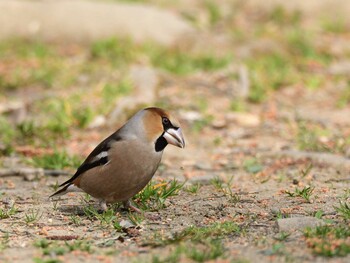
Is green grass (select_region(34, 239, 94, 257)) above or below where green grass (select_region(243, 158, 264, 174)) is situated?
above

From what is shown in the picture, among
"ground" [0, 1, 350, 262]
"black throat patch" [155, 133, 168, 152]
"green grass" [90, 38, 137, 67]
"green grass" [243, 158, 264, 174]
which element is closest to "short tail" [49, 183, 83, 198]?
"ground" [0, 1, 350, 262]

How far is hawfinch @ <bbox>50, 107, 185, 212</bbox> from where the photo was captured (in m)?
5.52

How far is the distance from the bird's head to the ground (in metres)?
0.55

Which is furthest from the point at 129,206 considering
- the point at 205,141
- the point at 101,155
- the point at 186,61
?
the point at 186,61

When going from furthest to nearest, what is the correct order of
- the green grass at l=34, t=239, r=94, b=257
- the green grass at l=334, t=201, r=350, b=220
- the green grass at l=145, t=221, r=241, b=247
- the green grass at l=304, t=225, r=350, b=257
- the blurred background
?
the blurred background, the green grass at l=334, t=201, r=350, b=220, the green grass at l=145, t=221, r=241, b=247, the green grass at l=34, t=239, r=94, b=257, the green grass at l=304, t=225, r=350, b=257

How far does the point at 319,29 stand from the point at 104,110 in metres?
5.27

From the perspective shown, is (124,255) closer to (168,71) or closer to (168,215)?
(168,215)

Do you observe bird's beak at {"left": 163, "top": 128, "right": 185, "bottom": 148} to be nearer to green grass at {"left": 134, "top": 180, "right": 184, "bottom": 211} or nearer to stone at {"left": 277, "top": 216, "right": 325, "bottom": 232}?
green grass at {"left": 134, "top": 180, "right": 184, "bottom": 211}

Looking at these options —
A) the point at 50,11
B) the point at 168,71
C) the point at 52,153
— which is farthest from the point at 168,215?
the point at 50,11

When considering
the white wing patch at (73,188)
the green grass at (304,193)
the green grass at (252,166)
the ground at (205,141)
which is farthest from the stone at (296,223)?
the green grass at (252,166)

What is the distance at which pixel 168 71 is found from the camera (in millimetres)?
10984

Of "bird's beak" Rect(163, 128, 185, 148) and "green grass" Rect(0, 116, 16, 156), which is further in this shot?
"green grass" Rect(0, 116, 16, 156)

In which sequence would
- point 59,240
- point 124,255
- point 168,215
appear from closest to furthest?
point 124,255 < point 59,240 < point 168,215

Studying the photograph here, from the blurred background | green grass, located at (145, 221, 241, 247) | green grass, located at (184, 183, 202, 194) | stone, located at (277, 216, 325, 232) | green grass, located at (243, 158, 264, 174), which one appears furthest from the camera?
the blurred background
